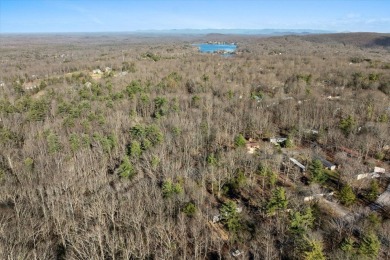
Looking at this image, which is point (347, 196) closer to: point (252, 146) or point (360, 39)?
point (252, 146)

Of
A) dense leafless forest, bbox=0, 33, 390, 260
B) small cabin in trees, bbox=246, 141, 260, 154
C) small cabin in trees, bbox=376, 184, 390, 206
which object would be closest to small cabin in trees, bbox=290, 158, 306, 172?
dense leafless forest, bbox=0, 33, 390, 260

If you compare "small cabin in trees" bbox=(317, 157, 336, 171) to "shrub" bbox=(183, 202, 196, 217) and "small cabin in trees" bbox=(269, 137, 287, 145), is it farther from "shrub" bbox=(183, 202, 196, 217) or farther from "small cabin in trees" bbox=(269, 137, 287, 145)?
"shrub" bbox=(183, 202, 196, 217)

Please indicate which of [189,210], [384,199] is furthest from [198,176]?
[384,199]

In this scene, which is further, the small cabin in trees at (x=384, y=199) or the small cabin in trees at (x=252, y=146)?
the small cabin in trees at (x=252, y=146)

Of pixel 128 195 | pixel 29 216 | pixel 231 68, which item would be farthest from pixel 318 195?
pixel 231 68

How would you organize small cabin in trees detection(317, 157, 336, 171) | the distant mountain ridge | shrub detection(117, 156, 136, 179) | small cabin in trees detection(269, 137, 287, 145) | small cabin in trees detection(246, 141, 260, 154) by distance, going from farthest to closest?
1. the distant mountain ridge
2. small cabin in trees detection(269, 137, 287, 145)
3. small cabin in trees detection(246, 141, 260, 154)
4. small cabin in trees detection(317, 157, 336, 171)
5. shrub detection(117, 156, 136, 179)

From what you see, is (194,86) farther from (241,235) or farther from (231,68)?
(241,235)

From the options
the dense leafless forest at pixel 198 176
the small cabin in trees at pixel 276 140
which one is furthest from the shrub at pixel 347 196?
the small cabin in trees at pixel 276 140

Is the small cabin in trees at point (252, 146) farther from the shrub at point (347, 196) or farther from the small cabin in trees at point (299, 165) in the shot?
the shrub at point (347, 196)
